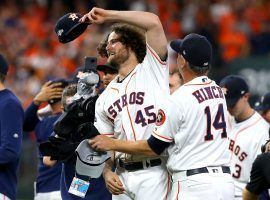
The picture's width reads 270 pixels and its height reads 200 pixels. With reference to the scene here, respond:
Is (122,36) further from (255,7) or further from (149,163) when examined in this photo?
(255,7)

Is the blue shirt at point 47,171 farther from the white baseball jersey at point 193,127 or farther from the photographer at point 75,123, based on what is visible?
the white baseball jersey at point 193,127

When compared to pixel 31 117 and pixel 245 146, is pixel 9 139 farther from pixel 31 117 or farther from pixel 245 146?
pixel 245 146

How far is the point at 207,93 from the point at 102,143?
0.92m

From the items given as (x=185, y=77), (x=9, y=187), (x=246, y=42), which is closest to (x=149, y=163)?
(x=185, y=77)

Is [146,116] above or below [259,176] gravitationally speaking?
above

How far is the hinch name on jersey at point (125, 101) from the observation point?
646 cm

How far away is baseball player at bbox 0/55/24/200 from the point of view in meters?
6.95

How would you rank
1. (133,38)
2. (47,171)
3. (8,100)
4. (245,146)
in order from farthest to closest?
A: 1. (47,171)
2. (245,146)
3. (8,100)
4. (133,38)

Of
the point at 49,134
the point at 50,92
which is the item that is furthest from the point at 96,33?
the point at 49,134

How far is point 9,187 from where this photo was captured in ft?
23.2

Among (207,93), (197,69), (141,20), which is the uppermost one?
(141,20)

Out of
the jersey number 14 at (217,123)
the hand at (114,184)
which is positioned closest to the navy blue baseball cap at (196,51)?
the jersey number 14 at (217,123)

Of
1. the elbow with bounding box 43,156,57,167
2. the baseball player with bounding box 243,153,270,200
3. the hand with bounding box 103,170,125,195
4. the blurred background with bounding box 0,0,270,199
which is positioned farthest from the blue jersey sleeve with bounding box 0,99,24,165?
the blurred background with bounding box 0,0,270,199

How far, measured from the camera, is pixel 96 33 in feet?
52.4
